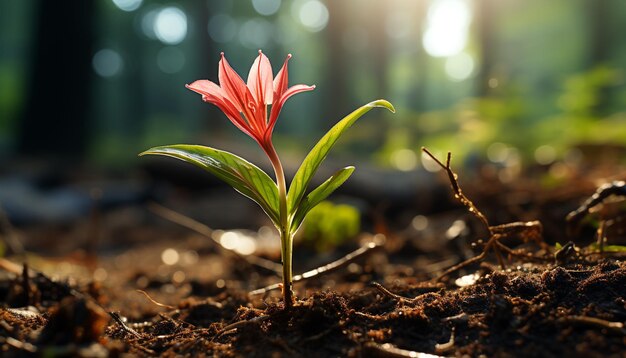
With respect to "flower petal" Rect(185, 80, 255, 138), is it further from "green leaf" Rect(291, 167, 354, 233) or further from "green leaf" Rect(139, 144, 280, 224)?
"green leaf" Rect(291, 167, 354, 233)

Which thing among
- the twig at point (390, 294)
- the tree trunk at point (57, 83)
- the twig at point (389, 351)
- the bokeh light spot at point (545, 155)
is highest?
the tree trunk at point (57, 83)

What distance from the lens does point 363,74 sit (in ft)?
148

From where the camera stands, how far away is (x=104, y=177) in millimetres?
10953

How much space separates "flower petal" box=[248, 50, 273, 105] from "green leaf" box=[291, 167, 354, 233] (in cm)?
33

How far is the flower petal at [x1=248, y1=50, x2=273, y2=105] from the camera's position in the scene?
1661 millimetres

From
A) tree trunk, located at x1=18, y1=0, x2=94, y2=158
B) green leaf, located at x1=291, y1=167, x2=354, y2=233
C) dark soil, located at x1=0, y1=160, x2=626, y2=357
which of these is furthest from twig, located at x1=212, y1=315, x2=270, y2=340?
tree trunk, located at x1=18, y1=0, x2=94, y2=158

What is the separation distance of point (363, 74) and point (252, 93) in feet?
146

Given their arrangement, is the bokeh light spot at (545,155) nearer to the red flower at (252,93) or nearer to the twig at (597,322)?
the twig at (597,322)

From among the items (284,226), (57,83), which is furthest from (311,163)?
(57,83)

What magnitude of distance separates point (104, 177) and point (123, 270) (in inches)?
285

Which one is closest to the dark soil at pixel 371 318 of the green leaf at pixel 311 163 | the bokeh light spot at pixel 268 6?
the green leaf at pixel 311 163

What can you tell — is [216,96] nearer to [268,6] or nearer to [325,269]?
[325,269]

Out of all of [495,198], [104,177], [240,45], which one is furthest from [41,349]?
[240,45]

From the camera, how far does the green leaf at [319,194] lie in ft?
5.68
